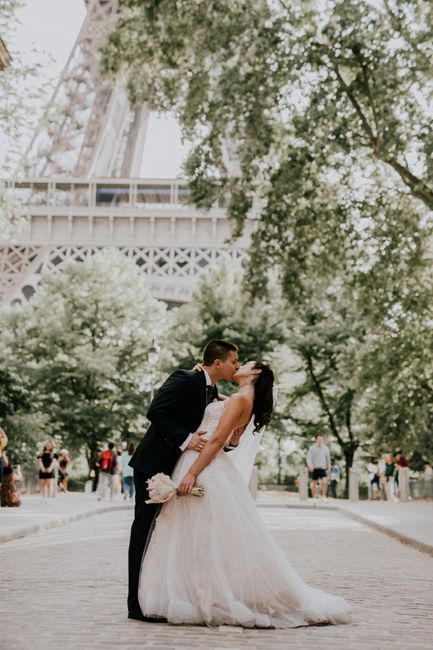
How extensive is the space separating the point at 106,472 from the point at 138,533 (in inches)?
919

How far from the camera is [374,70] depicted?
54.7 feet

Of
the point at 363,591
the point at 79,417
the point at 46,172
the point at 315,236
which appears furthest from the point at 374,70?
the point at 46,172

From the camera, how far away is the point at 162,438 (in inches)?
241

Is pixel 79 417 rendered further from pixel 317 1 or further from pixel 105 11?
pixel 105 11

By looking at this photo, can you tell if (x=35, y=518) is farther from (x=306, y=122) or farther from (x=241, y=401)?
(x=241, y=401)

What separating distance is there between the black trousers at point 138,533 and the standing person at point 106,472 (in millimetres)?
22459

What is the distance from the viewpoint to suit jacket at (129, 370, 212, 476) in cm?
602

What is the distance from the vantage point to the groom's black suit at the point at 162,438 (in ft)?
19.8

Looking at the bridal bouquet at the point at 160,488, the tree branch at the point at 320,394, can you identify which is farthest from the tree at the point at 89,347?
the bridal bouquet at the point at 160,488

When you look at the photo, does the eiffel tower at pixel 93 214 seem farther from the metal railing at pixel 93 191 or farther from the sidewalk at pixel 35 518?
the sidewalk at pixel 35 518

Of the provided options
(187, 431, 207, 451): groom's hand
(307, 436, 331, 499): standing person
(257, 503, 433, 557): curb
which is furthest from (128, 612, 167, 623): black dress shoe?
(307, 436, 331, 499): standing person

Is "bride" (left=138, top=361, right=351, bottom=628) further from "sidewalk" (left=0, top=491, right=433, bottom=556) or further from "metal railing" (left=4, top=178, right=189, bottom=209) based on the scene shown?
"metal railing" (left=4, top=178, right=189, bottom=209)

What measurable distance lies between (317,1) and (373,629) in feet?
44.4

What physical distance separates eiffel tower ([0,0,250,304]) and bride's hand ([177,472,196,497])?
42763 millimetres
